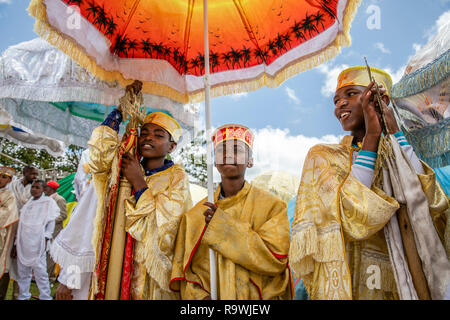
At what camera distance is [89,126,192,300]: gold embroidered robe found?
2148 millimetres

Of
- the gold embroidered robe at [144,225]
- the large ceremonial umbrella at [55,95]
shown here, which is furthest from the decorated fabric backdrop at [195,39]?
the gold embroidered robe at [144,225]

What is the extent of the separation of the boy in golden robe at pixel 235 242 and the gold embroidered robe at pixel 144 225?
10 centimetres

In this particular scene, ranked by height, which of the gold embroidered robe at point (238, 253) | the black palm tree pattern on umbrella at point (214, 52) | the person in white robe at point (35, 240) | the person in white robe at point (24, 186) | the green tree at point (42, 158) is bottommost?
the gold embroidered robe at point (238, 253)

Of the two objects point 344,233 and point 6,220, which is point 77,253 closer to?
point 344,233

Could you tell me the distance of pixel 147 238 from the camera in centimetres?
219

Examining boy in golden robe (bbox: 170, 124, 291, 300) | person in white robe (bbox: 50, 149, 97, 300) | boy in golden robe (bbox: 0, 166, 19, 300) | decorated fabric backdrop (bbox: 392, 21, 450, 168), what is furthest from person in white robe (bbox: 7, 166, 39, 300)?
decorated fabric backdrop (bbox: 392, 21, 450, 168)

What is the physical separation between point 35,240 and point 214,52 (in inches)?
216

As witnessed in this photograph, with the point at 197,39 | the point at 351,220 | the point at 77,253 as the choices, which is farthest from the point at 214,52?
the point at 77,253

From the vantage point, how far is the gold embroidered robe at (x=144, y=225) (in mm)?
2148

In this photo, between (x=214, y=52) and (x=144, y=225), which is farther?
(x=214, y=52)

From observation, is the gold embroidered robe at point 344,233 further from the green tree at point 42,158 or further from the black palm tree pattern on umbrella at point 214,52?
the green tree at point 42,158

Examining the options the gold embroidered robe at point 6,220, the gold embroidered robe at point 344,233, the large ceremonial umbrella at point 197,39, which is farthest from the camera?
the gold embroidered robe at point 6,220

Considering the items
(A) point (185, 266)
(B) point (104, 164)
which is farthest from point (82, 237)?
(A) point (185, 266)

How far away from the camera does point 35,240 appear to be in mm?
5844
